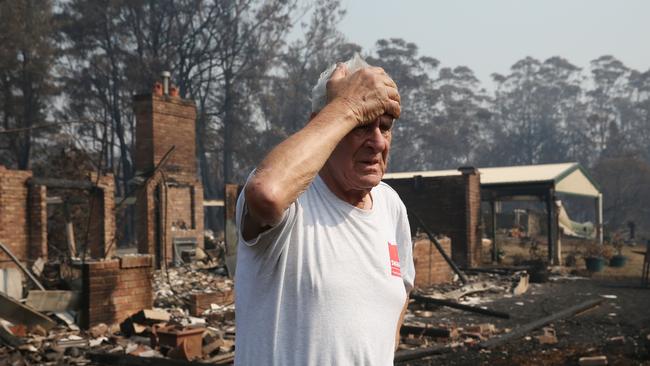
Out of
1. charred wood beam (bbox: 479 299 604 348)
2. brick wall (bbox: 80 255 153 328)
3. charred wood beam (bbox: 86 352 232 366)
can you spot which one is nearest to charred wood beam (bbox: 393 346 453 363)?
charred wood beam (bbox: 479 299 604 348)

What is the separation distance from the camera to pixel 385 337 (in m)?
1.86

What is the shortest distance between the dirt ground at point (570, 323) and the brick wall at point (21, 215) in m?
8.11

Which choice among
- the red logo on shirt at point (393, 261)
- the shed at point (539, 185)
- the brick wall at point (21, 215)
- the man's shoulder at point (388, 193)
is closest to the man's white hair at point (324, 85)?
the man's shoulder at point (388, 193)

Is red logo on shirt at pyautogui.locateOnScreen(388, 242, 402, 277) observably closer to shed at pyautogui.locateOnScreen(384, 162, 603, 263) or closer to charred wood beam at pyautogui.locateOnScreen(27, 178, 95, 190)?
charred wood beam at pyautogui.locateOnScreen(27, 178, 95, 190)

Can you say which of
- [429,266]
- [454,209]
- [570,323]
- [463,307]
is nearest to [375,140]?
[570,323]

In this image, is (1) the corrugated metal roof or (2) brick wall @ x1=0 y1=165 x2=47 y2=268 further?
(1) the corrugated metal roof

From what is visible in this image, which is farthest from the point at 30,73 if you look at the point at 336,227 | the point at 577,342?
the point at 336,227

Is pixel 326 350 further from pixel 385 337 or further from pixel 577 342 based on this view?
pixel 577 342

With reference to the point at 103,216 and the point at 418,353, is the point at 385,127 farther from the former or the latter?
the point at 103,216

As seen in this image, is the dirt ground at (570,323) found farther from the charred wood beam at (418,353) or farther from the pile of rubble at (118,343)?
the pile of rubble at (118,343)

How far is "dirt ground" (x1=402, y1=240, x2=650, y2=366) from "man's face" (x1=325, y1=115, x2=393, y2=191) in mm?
5503

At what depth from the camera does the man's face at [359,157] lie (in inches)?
73.8

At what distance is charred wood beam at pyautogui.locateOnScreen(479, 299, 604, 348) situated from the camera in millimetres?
8039

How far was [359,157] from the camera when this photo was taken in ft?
6.18
